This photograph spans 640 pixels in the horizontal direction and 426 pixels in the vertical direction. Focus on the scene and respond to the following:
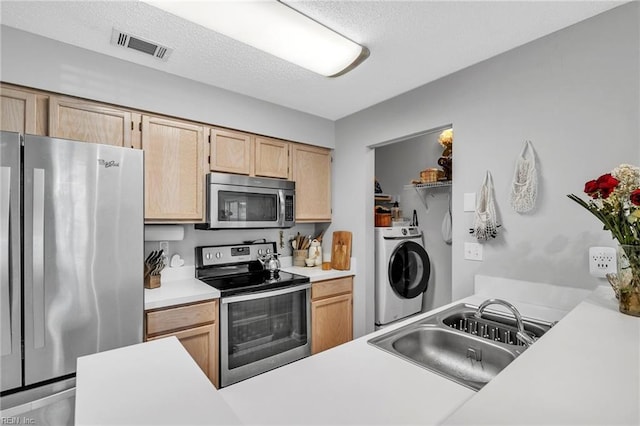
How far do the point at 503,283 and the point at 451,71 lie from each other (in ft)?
4.80

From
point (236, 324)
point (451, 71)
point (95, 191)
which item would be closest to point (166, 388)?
point (95, 191)

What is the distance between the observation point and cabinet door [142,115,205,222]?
2133mm

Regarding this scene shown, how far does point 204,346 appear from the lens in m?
2.06

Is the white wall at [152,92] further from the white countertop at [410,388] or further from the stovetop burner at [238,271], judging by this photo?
the white countertop at [410,388]

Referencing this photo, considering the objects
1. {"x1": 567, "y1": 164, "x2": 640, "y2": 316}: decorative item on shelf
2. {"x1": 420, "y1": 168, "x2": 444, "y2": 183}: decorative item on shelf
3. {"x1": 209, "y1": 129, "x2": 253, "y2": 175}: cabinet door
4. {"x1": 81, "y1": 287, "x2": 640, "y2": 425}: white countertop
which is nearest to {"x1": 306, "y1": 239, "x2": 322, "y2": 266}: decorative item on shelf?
{"x1": 209, "y1": 129, "x2": 253, "y2": 175}: cabinet door

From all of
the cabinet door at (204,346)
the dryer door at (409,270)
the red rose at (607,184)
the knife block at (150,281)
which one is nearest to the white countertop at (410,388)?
the red rose at (607,184)

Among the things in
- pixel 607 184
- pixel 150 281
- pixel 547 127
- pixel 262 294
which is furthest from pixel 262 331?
pixel 547 127

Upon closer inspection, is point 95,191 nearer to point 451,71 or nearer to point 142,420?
point 142,420

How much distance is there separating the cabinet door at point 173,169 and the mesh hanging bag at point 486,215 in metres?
1.98

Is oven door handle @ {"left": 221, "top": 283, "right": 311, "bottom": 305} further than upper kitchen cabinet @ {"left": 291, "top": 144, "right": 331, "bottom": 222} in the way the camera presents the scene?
No

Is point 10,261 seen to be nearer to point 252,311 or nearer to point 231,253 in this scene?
point 252,311

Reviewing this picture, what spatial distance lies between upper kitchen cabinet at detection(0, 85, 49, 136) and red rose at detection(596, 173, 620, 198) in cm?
276

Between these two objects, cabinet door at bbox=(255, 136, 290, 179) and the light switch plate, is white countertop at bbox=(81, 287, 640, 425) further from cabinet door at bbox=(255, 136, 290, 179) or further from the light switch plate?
cabinet door at bbox=(255, 136, 290, 179)

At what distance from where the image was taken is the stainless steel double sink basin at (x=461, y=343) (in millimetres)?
1242
